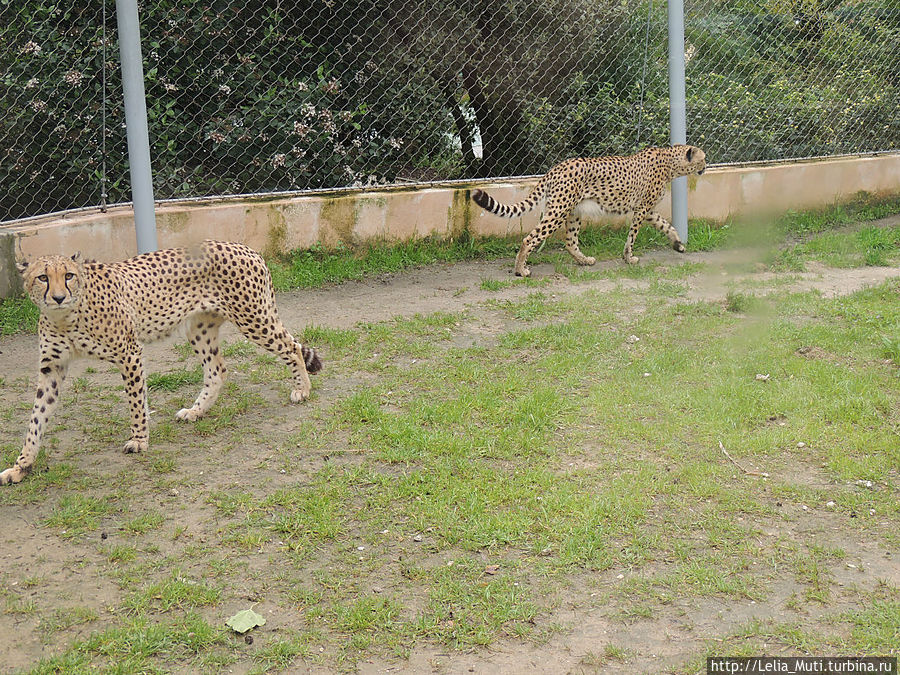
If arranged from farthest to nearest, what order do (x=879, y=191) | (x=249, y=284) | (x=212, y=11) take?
1. (x=879, y=191)
2. (x=212, y=11)
3. (x=249, y=284)

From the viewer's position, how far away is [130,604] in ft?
10.8

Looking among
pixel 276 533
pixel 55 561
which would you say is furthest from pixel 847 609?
pixel 55 561

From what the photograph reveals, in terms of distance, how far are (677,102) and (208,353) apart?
524 centimetres

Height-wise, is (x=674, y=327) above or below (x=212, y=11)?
below

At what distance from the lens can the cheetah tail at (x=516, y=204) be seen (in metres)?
7.51

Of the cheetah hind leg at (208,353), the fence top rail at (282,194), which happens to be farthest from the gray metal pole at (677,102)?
the cheetah hind leg at (208,353)

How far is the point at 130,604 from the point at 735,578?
6.76ft

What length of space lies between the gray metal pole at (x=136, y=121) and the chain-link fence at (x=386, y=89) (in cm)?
64

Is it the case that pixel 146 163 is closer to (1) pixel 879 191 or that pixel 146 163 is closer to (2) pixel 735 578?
(2) pixel 735 578

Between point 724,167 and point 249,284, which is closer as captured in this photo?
point 249,284

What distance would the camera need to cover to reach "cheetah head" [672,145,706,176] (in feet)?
27.7

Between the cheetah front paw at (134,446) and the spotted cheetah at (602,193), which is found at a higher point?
the spotted cheetah at (602,193)

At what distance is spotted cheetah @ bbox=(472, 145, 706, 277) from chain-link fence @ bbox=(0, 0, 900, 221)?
A: 2.25ft

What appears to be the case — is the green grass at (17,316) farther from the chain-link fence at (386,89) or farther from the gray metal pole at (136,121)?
the gray metal pole at (136,121)
